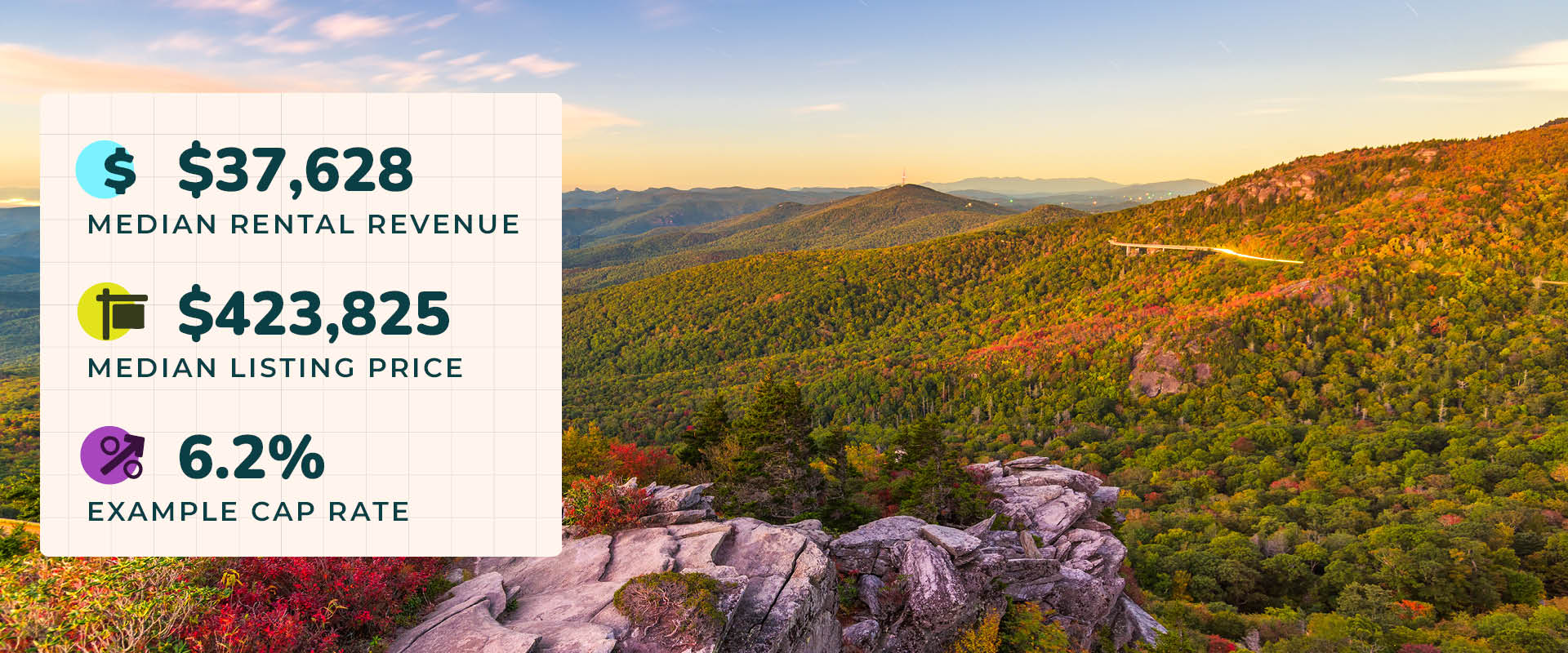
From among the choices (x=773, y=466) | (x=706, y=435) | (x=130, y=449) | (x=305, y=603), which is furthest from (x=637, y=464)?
(x=130, y=449)

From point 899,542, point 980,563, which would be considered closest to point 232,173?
point 899,542

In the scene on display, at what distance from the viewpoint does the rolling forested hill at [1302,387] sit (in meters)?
62.2

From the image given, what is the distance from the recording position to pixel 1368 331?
13762cm

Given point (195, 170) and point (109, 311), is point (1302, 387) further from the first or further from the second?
point (109, 311)

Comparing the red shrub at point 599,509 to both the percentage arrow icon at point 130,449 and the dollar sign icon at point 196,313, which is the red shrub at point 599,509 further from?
the dollar sign icon at point 196,313

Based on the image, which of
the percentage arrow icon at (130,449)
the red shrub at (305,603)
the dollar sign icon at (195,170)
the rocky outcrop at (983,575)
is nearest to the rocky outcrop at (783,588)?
the rocky outcrop at (983,575)

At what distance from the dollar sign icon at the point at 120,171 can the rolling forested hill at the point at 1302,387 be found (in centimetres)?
6490

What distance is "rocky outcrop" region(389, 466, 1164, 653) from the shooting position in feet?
46.1

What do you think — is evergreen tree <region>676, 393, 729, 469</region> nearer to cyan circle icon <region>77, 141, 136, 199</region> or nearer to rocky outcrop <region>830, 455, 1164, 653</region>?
rocky outcrop <region>830, 455, 1164, 653</region>

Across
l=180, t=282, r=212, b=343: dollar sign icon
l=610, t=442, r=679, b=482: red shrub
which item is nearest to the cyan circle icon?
l=180, t=282, r=212, b=343: dollar sign icon

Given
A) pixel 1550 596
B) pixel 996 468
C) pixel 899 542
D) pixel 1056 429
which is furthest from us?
pixel 1056 429

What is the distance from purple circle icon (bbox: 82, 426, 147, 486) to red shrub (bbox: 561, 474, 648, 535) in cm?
1295

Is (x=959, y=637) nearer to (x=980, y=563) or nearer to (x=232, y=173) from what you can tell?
(x=980, y=563)

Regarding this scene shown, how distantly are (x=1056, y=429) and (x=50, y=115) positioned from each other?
13336 centimetres
